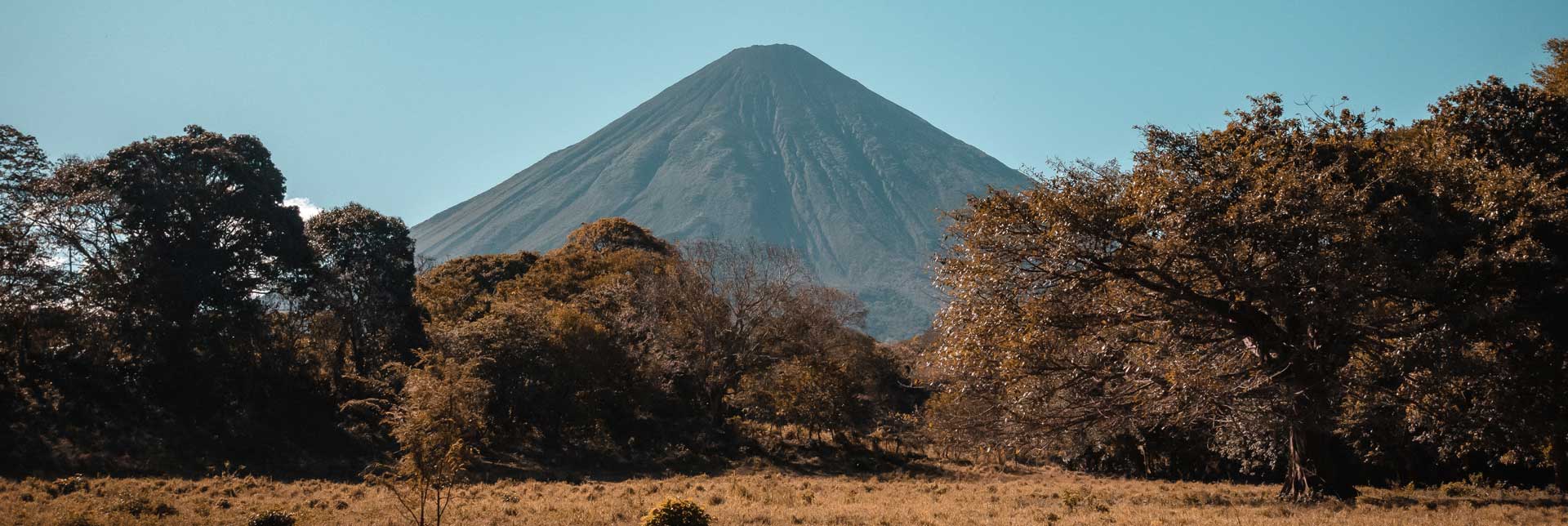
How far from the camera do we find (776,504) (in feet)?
53.8

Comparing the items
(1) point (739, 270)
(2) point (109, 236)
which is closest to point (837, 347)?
(1) point (739, 270)

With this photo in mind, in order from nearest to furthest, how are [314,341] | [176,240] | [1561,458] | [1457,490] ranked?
[1561,458]
[1457,490]
[176,240]
[314,341]

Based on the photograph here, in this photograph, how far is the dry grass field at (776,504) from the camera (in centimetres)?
1274

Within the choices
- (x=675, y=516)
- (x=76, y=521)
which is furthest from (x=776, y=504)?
(x=76, y=521)

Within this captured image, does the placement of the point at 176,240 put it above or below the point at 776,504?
above

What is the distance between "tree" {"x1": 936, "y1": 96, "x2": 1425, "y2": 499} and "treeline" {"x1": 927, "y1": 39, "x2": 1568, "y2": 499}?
1.5 inches

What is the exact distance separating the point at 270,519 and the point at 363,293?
18995 millimetres

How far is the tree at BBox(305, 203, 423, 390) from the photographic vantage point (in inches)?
1152

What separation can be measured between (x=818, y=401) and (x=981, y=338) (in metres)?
16.5

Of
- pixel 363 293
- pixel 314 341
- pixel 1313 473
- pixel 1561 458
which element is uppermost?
pixel 363 293

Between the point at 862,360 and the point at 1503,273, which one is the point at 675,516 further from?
the point at 862,360

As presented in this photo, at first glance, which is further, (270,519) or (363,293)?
(363,293)

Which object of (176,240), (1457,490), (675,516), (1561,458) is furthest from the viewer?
(176,240)

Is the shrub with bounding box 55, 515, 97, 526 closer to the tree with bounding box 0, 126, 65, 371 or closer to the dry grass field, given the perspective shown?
the dry grass field
